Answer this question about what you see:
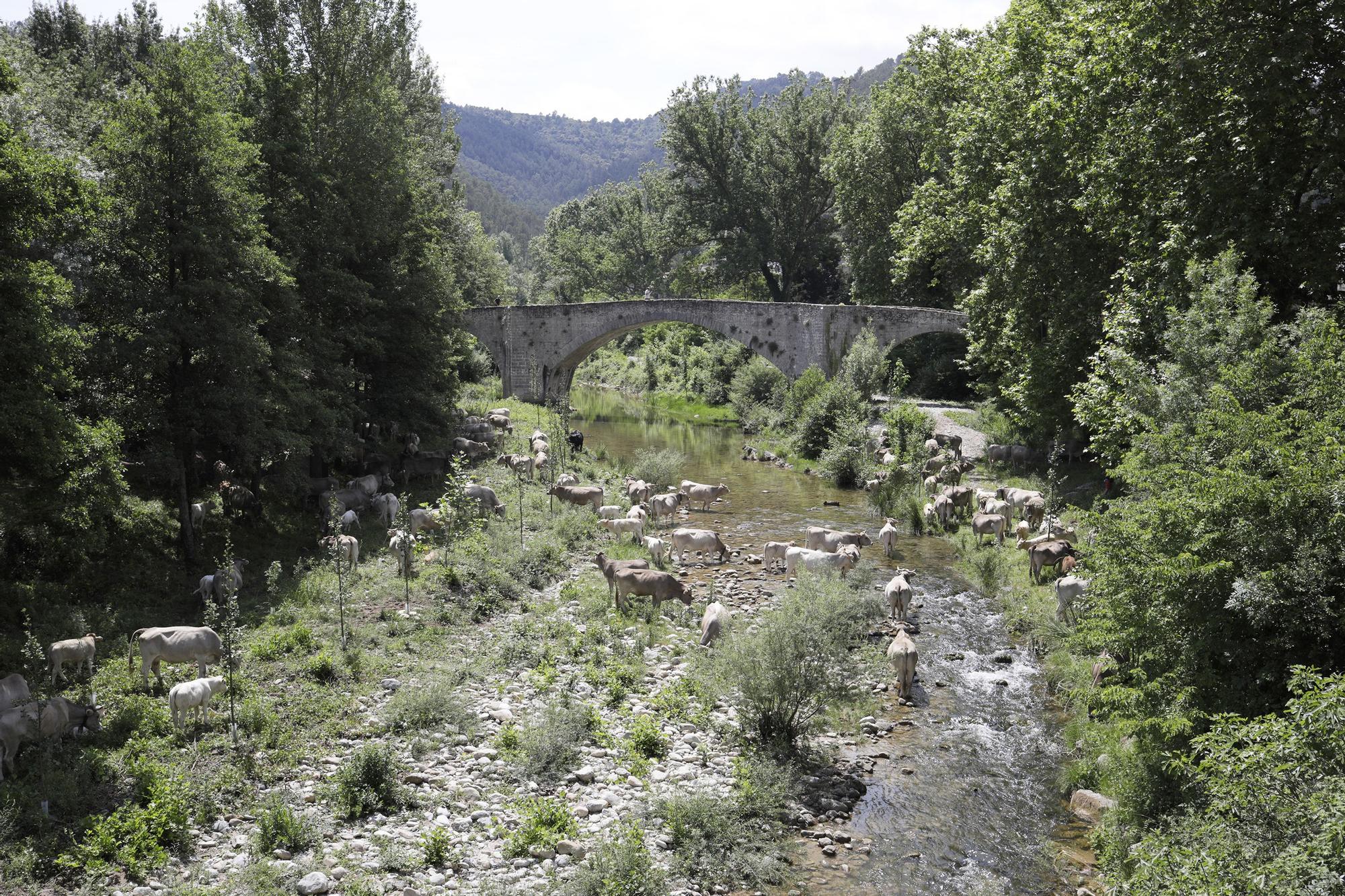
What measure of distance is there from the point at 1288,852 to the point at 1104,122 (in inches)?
679

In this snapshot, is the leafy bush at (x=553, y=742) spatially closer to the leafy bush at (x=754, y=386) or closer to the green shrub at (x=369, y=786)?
the green shrub at (x=369, y=786)

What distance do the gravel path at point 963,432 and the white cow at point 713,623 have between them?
16851 mm

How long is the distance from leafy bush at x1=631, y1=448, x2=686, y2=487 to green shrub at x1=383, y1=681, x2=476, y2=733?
1488 cm

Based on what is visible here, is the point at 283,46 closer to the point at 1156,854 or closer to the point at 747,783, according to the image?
the point at 747,783

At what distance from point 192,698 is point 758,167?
49344 mm

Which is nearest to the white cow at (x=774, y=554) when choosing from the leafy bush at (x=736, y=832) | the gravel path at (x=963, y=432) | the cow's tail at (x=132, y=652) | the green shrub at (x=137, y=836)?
the leafy bush at (x=736, y=832)

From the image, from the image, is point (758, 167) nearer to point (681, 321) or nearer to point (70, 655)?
point (681, 321)

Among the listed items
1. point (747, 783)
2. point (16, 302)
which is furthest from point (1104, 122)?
point (16, 302)

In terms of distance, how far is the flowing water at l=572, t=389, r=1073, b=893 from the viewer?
8711mm

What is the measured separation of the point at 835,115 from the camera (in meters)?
53.1

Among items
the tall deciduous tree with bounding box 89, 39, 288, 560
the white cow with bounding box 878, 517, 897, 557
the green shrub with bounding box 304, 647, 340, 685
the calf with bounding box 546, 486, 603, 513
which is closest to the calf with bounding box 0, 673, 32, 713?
the green shrub with bounding box 304, 647, 340, 685

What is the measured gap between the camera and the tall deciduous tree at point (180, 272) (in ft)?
48.9

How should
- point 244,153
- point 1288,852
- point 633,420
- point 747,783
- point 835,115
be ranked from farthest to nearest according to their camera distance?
point 835,115 → point 633,420 → point 244,153 → point 747,783 → point 1288,852

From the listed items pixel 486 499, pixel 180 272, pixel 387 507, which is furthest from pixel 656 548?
pixel 180 272
